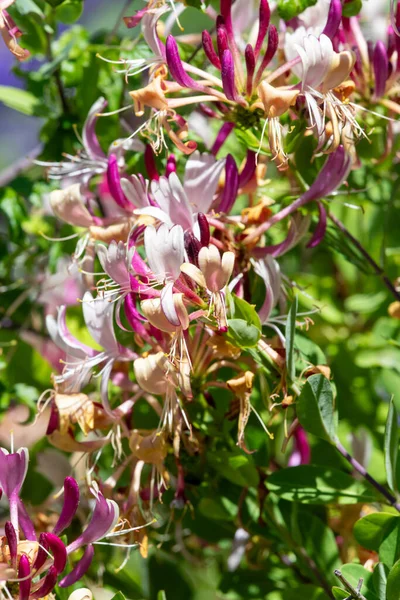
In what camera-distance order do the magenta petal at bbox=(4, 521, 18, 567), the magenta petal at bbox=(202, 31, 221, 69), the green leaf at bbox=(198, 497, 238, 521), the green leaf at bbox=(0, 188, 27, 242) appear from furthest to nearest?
the green leaf at bbox=(0, 188, 27, 242)
the green leaf at bbox=(198, 497, 238, 521)
the magenta petal at bbox=(202, 31, 221, 69)
the magenta petal at bbox=(4, 521, 18, 567)

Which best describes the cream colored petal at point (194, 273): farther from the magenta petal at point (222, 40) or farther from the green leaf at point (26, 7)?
the green leaf at point (26, 7)

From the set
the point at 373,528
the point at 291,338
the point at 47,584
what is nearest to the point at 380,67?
the point at 291,338

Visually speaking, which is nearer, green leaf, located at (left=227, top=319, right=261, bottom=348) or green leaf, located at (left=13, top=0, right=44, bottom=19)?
green leaf, located at (left=227, top=319, right=261, bottom=348)

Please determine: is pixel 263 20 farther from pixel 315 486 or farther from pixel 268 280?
pixel 315 486

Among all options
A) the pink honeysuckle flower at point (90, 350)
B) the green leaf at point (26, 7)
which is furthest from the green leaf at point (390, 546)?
the green leaf at point (26, 7)

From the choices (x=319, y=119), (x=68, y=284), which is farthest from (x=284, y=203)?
(x=68, y=284)

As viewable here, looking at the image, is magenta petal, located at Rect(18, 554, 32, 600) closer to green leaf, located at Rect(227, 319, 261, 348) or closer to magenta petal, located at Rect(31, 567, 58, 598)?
magenta petal, located at Rect(31, 567, 58, 598)

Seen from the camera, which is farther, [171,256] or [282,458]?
[282,458]

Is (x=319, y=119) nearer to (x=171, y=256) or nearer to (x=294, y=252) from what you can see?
(x=171, y=256)

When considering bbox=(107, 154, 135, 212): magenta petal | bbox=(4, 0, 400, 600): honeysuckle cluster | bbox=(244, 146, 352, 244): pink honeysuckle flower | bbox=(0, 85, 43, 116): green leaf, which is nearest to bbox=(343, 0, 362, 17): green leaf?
bbox=(4, 0, 400, 600): honeysuckle cluster
